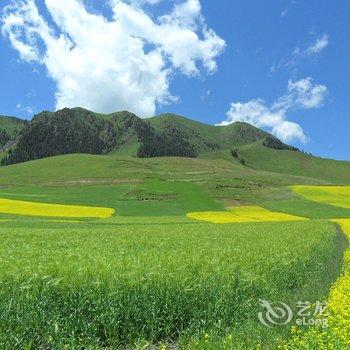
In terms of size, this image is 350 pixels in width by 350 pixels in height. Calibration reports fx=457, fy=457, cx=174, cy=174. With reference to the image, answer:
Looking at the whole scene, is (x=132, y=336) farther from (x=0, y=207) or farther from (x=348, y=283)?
(x=0, y=207)

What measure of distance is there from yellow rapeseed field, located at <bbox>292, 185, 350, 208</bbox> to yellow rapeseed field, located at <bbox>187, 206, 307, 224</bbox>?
2002 cm

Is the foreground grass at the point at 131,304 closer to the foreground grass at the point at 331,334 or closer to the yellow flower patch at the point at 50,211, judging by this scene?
the foreground grass at the point at 331,334

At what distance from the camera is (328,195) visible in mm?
108938

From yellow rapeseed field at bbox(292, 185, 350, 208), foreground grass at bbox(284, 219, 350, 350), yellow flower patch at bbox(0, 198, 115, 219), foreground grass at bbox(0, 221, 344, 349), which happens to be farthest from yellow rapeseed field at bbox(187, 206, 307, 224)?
foreground grass at bbox(284, 219, 350, 350)

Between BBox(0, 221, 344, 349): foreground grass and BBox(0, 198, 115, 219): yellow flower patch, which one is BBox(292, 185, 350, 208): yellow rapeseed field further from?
BBox(0, 221, 344, 349): foreground grass

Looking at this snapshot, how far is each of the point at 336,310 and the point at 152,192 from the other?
91.3m

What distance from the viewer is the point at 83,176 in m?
148

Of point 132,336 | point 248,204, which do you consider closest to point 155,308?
point 132,336

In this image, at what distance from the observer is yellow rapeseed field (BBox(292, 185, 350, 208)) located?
321ft

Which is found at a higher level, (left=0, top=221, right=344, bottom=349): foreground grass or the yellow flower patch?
(left=0, top=221, right=344, bottom=349): foreground grass

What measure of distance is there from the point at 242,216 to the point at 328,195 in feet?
134

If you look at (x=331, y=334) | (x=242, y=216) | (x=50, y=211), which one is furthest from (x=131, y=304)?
(x=242, y=216)

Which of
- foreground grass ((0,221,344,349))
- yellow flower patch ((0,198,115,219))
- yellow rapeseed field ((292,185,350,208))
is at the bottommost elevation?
yellow flower patch ((0,198,115,219))

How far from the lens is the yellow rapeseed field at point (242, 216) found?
7104 centimetres
